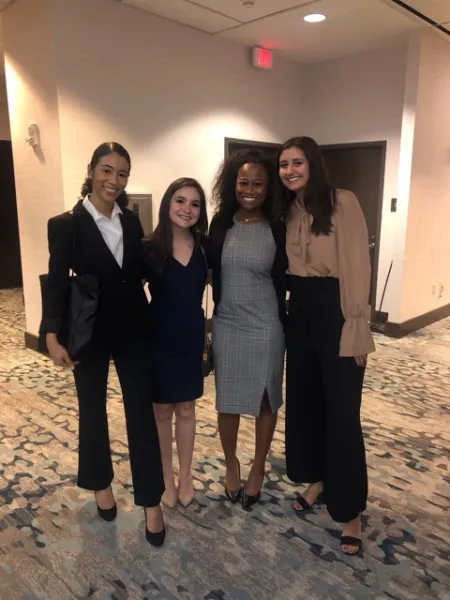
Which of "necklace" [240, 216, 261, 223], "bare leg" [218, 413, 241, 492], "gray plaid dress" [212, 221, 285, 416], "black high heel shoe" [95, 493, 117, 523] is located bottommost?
"black high heel shoe" [95, 493, 117, 523]

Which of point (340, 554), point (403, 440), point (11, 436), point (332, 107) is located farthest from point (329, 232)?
point (332, 107)

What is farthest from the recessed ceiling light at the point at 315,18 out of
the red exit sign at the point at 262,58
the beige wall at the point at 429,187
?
the beige wall at the point at 429,187

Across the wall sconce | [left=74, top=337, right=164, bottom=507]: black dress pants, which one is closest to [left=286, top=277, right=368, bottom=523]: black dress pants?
[left=74, top=337, right=164, bottom=507]: black dress pants

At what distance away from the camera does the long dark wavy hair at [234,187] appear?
1.91 m

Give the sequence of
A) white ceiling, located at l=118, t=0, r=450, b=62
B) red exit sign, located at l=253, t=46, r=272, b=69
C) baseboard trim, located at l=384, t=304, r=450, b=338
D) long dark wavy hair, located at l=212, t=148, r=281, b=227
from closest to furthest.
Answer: long dark wavy hair, located at l=212, t=148, r=281, b=227, white ceiling, located at l=118, t=0, r=450, b=62, red exit sign, located at l=253, t=46, r=272, b=69, baseboard trim, located at l=384, t=304, r=450, b=338

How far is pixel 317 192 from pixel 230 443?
1.09 meters

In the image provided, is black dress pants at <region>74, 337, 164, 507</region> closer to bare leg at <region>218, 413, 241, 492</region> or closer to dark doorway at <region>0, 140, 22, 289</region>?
bare leg at <region>218, 413, 241, 492</region>

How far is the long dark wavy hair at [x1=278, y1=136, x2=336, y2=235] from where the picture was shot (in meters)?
1.75

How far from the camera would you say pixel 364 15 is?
3.90m

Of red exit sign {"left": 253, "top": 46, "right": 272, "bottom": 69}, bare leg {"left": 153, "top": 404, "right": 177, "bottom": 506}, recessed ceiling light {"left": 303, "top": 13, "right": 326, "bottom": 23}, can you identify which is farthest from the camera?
red exit sign {"left": 253, "top": 46, "right": 272, "bottom": 69}

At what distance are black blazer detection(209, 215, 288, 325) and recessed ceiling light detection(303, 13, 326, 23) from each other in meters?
2.71

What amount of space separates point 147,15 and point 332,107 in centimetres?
225

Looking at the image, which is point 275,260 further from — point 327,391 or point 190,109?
point 190,109

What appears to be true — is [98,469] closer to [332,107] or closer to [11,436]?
[11,436]
